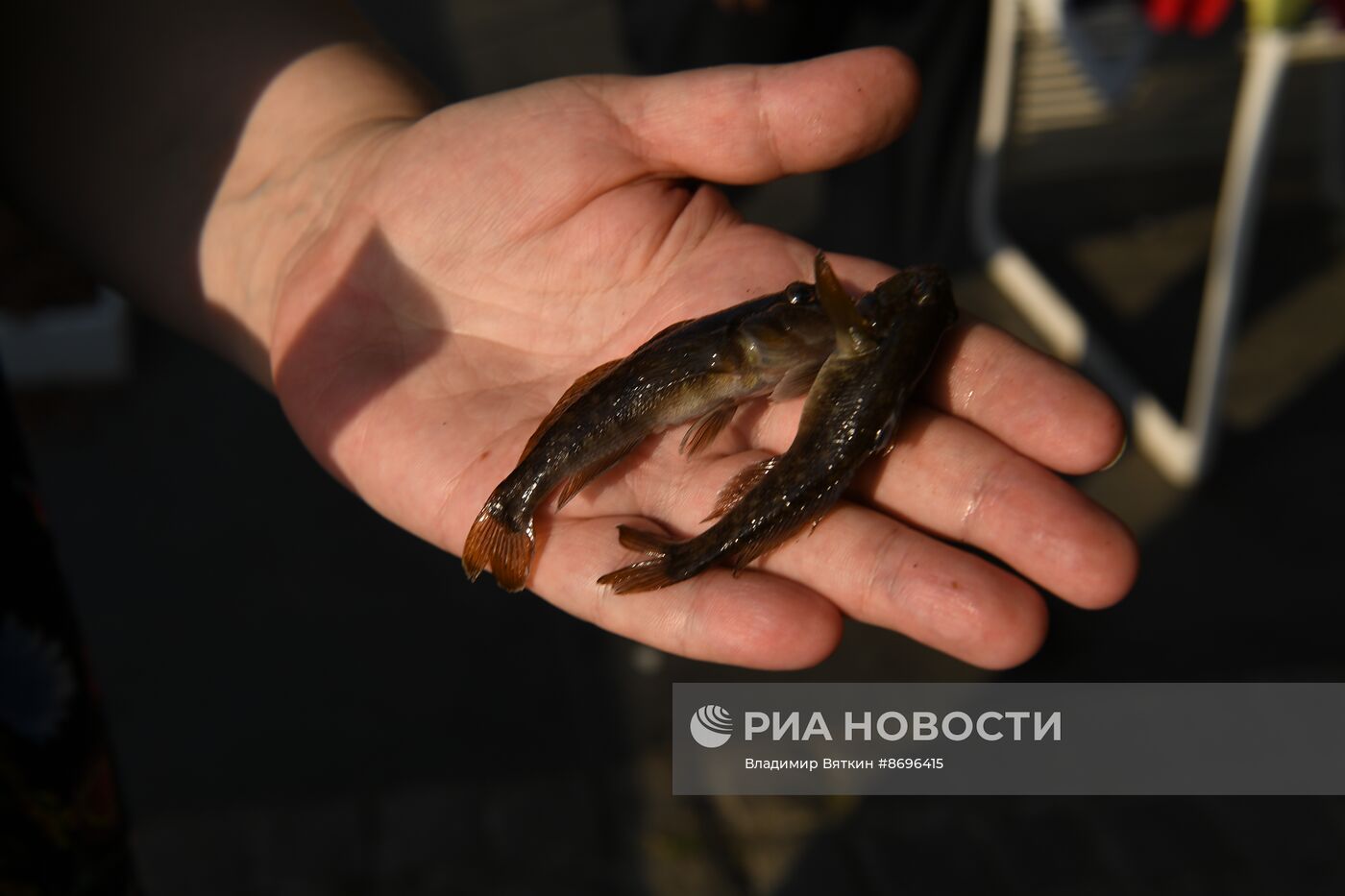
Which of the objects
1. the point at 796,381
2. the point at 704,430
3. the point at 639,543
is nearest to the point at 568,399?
the point at 704,430

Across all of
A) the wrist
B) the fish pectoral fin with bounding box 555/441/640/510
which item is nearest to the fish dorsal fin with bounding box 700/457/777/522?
the fish pectoral fin with bounding box 555/441/640/510

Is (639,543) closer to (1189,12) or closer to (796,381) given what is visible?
(796,381)

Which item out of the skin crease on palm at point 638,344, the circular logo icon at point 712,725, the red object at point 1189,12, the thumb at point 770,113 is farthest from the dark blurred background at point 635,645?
the thumb at point 770,113

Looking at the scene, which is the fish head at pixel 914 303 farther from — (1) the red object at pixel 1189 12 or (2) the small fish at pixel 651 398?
(1) the red object at pixel 1189 12

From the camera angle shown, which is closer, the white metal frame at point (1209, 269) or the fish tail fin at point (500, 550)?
the fish tail fin at point (500, 550)

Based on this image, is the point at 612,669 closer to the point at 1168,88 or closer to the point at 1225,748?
the point at 1225,748

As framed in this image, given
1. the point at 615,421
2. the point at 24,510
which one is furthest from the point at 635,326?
the point at 24,510
